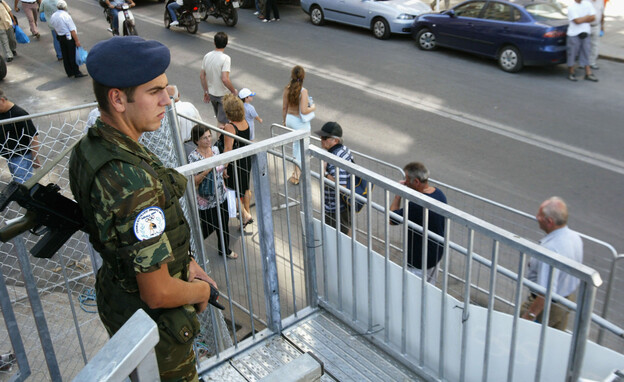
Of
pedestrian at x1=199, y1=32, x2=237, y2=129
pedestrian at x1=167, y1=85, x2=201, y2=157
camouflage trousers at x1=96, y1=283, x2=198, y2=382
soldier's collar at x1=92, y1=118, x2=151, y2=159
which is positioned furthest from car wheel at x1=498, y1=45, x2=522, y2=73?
soldier's collar at x1=92, y1=118, x2=151, y2=159

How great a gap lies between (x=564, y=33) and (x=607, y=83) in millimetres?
1362

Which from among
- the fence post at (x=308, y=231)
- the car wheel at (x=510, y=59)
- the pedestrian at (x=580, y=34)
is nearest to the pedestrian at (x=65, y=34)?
the car wheel at (x=510, y=59)

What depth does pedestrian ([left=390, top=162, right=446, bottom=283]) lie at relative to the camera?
4.28 m

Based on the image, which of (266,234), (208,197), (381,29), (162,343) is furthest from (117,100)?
(381,29)

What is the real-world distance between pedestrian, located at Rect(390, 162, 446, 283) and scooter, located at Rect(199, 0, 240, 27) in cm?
1397

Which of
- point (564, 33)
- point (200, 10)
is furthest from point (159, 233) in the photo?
point (200, 10)

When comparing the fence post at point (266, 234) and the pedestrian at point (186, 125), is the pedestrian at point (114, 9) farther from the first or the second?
the fence post at point (266, 234)

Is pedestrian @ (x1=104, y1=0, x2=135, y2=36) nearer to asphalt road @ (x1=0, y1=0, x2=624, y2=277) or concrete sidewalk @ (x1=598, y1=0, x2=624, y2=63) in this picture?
asphalt road @ (x1=0, y1=0, x2=624, y2=277)

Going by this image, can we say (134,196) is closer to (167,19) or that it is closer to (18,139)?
(18,139)

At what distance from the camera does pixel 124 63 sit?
2438 millimetres

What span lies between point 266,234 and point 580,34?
1111 centimetres

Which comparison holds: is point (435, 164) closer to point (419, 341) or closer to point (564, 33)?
point (564, 33)

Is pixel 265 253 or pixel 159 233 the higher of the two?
pixel 159 233

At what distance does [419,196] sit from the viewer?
3.14 metres
